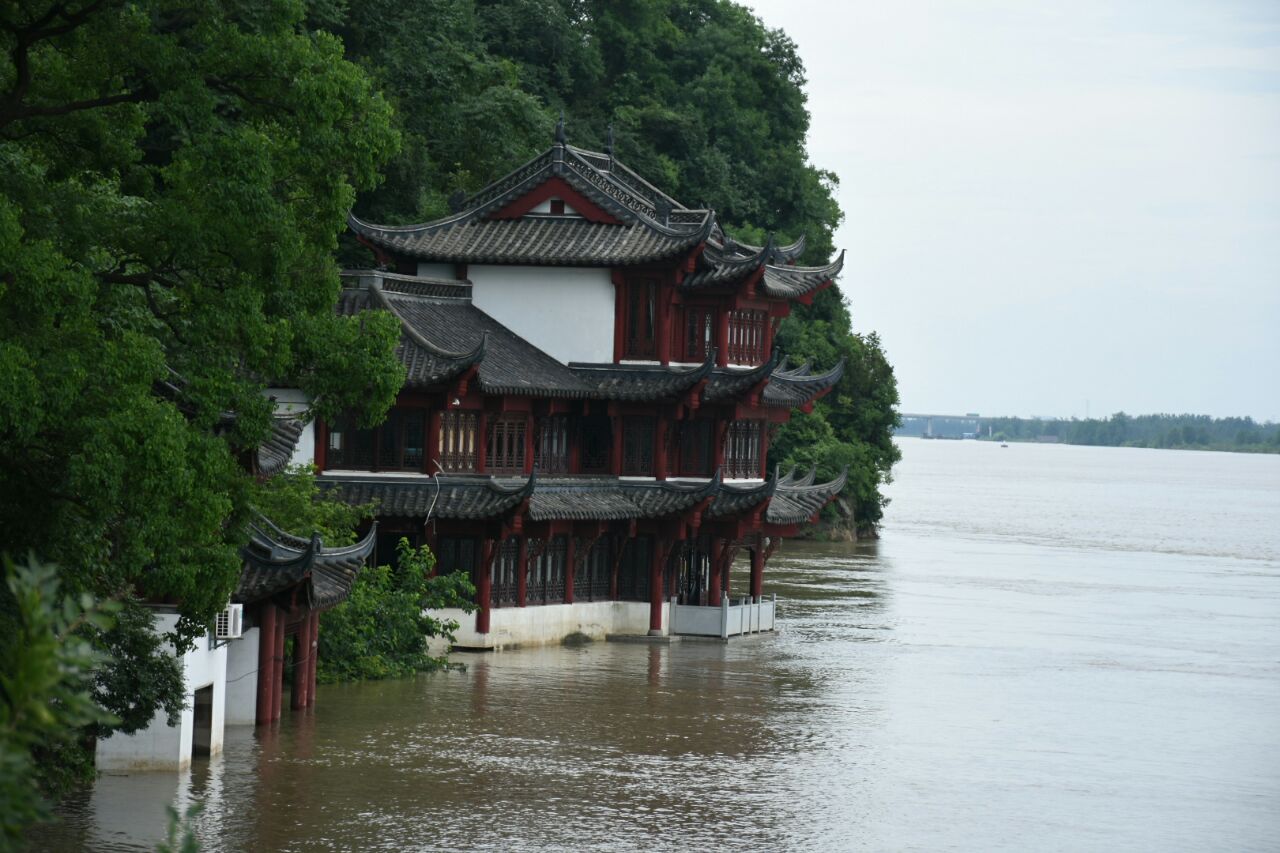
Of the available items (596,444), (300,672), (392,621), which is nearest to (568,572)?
(596,444)

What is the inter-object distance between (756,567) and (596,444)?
623 cm

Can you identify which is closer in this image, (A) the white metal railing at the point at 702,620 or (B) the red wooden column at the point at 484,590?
(B) the red wooden column at the point at 484,590

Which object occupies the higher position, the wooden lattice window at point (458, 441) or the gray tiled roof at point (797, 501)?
the wooden lattice window at point (458, 441)

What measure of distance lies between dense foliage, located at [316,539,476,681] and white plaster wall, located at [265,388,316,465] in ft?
8.70

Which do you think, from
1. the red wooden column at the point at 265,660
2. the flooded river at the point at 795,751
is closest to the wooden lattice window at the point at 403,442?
the flooded river at the point at 795,751

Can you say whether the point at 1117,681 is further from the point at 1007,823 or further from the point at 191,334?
the point at 191,334

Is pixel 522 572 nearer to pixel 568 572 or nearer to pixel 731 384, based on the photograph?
pixel 568 572

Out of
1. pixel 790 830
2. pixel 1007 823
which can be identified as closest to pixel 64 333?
pixel 790 830

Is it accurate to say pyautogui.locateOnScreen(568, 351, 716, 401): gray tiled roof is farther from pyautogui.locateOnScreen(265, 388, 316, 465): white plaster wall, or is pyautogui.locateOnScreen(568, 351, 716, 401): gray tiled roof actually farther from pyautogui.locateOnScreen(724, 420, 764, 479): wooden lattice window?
pyautogui.locateOnScreen(265, 388, 316, 465): white plaster wall

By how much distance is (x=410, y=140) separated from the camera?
62406 mm

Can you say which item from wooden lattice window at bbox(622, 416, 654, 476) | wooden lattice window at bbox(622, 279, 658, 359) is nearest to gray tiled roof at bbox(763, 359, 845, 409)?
wooden lattice window at bbox(622, 416, 654, 476)

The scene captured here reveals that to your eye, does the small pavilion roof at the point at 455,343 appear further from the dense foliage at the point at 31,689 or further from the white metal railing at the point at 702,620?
the dense foliage at the point at 31,689

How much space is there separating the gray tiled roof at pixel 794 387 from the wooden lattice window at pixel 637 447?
12.5ft

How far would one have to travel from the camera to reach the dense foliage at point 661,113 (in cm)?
6594
